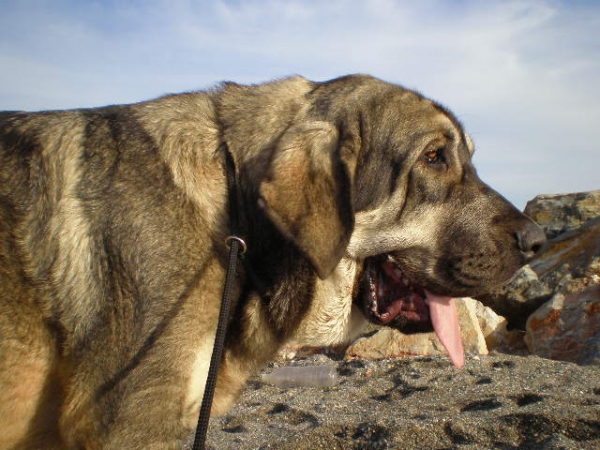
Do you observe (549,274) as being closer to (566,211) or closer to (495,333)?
(495,333)

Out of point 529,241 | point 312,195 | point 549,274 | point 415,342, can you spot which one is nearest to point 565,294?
point 549,274

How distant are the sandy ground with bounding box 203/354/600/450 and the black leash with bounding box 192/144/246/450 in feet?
5.48

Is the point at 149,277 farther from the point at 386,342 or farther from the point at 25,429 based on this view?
the point at 386,342

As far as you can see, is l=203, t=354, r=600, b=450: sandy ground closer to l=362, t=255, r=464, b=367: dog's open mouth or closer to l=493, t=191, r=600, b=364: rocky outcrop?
l=362, t=255, r=464, b=367: dog's open mouth

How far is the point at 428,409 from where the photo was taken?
16.0ft

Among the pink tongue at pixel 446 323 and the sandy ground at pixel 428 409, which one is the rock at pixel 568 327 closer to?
the sandy ground at pixel 428 409

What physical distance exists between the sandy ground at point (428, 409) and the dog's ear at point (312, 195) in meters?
1.69

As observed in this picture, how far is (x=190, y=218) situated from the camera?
9.84 feet

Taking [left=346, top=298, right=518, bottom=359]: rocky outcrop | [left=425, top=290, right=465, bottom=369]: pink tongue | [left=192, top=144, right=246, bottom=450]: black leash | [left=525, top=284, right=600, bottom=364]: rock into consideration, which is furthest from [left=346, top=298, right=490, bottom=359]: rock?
[left=192, top=144, right=246, bottom=450]: black leash

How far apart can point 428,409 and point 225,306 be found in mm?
2715

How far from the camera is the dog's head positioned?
3.30 meters

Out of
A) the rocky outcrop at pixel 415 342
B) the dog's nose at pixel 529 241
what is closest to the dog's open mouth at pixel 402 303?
the dog's nose at pixel 529 241

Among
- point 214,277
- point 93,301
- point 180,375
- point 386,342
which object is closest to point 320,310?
point 214,277

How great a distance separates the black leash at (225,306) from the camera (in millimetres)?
2561
